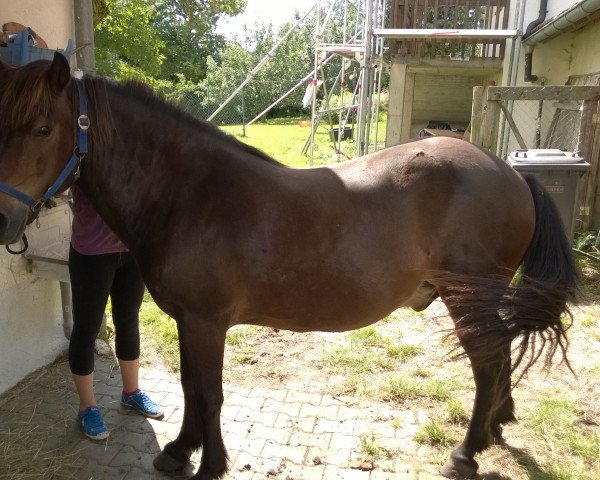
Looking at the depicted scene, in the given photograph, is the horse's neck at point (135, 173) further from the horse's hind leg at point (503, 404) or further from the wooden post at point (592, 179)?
the wooden post at point (592, 179)

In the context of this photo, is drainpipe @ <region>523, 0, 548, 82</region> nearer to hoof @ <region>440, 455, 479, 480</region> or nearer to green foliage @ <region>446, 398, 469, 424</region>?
green foliage @ <region>446, 398, 469, 424</region>

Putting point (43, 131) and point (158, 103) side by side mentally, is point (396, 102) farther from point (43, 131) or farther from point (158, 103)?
point (43, 131)

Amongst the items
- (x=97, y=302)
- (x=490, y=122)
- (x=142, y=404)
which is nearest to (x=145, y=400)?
(x=142, y=404)

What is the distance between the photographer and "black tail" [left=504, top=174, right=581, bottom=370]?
2.12 meters

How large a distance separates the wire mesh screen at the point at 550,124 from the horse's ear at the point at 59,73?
5093mm

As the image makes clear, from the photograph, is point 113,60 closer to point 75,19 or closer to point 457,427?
point 75,19

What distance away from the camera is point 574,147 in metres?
6.39

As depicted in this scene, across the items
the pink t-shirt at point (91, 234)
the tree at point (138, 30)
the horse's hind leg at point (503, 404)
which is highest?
the tree at point (138, 30)

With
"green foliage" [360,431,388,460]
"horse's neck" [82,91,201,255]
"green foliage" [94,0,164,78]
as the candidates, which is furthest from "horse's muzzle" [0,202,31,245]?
"green foliage" [94,0,164,78]

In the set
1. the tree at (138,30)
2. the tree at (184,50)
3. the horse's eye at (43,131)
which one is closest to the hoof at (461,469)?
the horse's eye at (43,131)

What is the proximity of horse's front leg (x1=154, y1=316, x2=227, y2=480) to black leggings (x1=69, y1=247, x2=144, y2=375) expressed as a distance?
55cm

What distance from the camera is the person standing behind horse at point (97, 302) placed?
7.80 feet

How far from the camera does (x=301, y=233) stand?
210 centimetres

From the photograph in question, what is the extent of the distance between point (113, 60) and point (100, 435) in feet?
28.1
